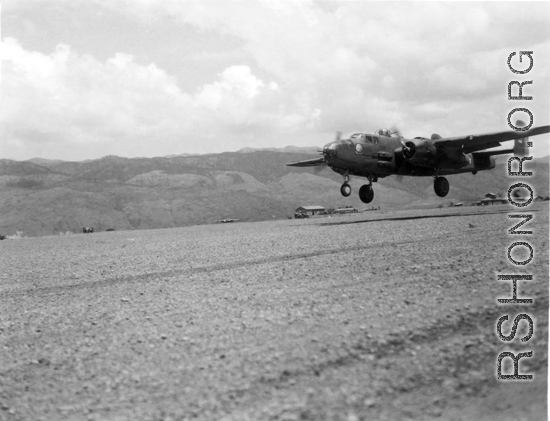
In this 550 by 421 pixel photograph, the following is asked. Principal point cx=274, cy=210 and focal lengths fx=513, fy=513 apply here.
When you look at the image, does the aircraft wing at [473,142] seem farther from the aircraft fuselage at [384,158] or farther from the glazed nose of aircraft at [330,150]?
the glazed nose of aircraft at [330,150]

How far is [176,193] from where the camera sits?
100688 millimetres

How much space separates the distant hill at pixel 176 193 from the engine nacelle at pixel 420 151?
2230 millimetres

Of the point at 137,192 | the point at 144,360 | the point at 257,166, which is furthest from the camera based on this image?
the point at 257,166

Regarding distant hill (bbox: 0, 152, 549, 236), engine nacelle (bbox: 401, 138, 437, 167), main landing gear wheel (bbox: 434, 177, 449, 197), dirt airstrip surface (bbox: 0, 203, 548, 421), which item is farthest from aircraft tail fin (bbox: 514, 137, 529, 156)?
main landing gear wheel (bbox: 434, 177, 449, 197)

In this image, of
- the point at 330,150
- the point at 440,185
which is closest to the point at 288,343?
the point at 330,150

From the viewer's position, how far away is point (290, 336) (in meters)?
7.39

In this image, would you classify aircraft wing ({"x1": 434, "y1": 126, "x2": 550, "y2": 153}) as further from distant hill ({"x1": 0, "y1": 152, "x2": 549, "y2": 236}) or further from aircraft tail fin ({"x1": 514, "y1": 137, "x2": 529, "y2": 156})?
aircraft tail fin ({"x1": 514, "y1": 137, "x2": 529, "y2": 156})

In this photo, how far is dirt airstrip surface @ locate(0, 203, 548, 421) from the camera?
231 inches

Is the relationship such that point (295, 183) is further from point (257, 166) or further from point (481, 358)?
point (481, 358)

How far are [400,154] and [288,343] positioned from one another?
902 inches

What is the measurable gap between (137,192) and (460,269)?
10305 cm

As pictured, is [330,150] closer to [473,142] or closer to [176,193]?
[473,142]

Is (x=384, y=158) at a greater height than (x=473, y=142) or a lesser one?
→ lesser

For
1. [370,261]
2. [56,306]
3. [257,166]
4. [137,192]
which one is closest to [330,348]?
[370,261]
